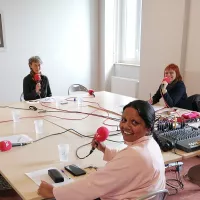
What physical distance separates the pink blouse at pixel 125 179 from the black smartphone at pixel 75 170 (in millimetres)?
220

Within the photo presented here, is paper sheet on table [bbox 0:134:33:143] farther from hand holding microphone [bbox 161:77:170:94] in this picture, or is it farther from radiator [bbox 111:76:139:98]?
radiator [bbox 111:76:139:98]

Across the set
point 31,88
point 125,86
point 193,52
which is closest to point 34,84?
point 31,88

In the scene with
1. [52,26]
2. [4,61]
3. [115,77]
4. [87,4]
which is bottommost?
[115,77]

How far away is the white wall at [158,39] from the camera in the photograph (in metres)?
3.94

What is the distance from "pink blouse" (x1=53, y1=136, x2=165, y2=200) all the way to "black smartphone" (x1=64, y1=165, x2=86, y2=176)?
8.7 inches

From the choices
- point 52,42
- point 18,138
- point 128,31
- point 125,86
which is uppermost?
point 128,31

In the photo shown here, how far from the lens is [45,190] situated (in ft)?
4.03

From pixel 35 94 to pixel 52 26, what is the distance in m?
1.75

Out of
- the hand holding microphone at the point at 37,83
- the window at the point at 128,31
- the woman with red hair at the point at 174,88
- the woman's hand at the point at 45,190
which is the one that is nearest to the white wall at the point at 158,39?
the window at the point at 128,31

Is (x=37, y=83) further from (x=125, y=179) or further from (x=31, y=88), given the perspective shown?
(x=125, y=179)

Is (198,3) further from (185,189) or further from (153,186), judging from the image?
(153,186)

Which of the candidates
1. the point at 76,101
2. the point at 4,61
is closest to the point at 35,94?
the point at 76,101

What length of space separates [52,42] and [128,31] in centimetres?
145

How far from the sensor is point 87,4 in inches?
203
